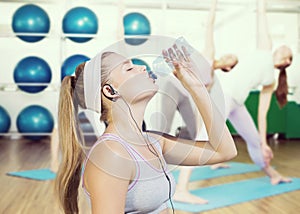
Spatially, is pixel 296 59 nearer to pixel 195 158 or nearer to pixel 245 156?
pixel 245 156

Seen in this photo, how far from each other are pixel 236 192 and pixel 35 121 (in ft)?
8.75

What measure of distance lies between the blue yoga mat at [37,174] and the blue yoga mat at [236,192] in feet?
3.94

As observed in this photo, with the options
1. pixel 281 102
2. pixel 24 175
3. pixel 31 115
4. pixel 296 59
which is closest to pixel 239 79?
pixel 281 102

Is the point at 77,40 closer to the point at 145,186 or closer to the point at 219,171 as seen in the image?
the point at 219,171

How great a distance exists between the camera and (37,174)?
11.9ft

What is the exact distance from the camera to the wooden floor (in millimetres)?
2611

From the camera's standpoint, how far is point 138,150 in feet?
3.00

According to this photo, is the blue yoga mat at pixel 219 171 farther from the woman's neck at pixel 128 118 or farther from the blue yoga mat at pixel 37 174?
the woman's neck at pixel 128 118

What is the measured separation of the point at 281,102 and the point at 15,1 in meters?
3.49

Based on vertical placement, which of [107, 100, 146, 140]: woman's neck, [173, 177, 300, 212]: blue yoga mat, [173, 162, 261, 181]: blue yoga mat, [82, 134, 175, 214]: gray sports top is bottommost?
[173, 162, 261, 181]: blue yoga mat

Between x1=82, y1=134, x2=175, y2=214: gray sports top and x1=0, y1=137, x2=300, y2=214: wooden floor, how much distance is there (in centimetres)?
80

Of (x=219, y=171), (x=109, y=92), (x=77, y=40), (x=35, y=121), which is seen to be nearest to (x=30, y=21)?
(x=77, y=40)

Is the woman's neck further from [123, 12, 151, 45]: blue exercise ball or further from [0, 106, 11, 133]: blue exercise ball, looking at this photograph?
[0, 106, 11, 133]: blue exercise ball

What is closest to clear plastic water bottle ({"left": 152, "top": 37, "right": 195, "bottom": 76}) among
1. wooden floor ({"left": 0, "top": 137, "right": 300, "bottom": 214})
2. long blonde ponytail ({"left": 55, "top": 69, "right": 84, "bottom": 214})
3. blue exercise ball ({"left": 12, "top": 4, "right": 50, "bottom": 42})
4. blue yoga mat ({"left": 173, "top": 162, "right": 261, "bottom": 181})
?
long blonde ponytail ({"left": 55, "top": 69, "right": 84, "bottom": 214})
